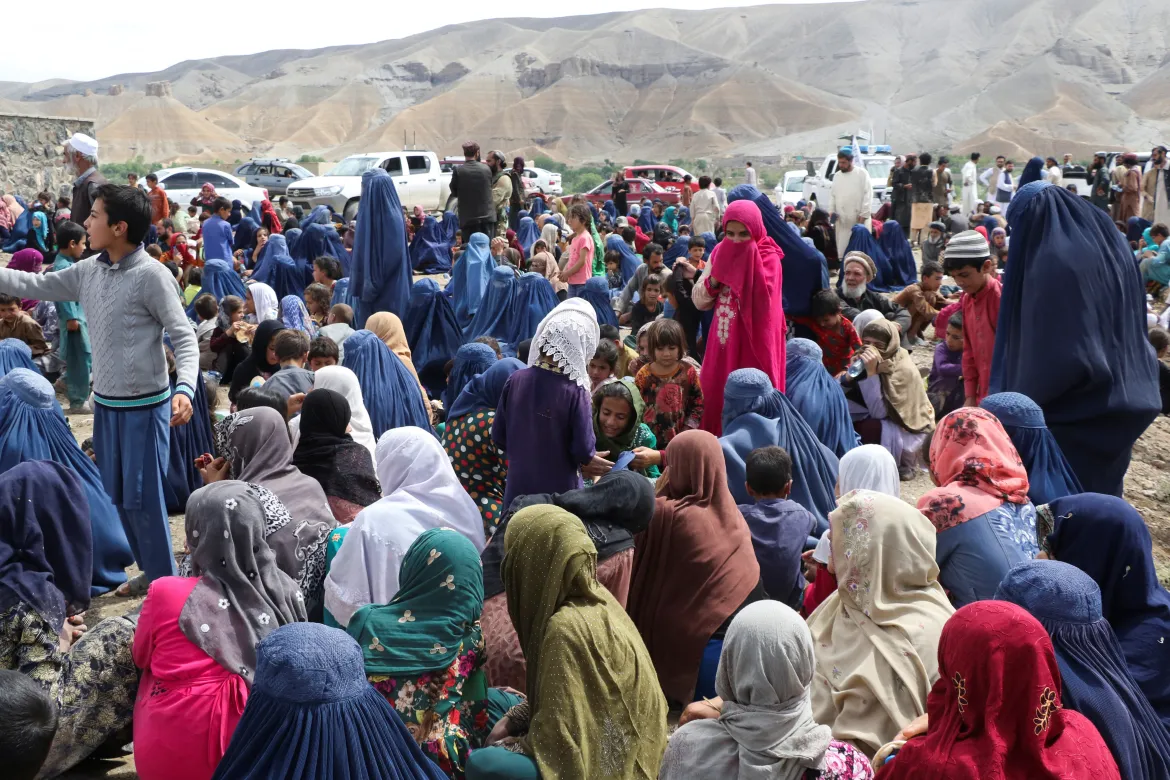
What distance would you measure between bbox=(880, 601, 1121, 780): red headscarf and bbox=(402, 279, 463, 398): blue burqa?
18.3 ft

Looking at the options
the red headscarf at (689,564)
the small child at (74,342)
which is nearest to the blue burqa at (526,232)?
the small child at (74,342)

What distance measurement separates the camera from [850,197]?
37.7 feet

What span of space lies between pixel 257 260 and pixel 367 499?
26.5ft

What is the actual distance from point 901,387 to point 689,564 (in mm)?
2827

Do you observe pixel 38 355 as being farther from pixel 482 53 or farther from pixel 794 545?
pixel 482 53

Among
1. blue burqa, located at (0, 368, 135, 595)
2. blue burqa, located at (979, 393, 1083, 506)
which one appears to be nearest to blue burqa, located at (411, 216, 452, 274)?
blue burqa, located at (0, 368, 135, 595)

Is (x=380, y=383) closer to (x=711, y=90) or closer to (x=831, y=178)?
(x=831, y=178)

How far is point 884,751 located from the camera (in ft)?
8.21

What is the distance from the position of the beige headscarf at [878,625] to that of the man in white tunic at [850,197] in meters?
8.90

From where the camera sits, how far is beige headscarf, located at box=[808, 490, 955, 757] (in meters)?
2.73

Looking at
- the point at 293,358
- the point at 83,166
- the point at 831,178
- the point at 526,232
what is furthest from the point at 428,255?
the point at 293,358

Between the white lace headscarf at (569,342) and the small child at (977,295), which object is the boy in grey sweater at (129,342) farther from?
the small child at (977,295)

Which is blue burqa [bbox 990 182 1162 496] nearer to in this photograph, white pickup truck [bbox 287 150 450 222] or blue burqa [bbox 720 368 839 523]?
blue burqa [bbox 720 368 839 523]

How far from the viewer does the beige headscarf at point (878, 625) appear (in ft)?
8.96
